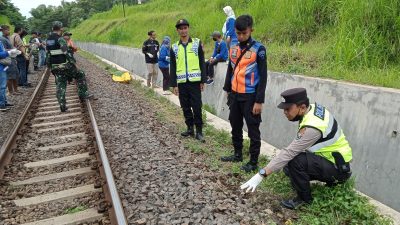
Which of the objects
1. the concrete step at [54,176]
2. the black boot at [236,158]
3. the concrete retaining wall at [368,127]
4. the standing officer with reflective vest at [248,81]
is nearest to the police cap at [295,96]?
the standing officer with reflective vest at [248,81]

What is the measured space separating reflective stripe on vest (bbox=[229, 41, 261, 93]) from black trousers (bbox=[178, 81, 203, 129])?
4.86 ft

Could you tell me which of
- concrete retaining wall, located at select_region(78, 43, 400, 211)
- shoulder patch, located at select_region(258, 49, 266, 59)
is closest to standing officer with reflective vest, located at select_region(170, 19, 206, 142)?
concrete retaining wall, located at select_region(78, 43, 400, 211)

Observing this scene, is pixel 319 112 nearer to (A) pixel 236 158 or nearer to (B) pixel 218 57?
(A) pixel 236 158

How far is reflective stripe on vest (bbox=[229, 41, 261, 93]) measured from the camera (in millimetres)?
4738

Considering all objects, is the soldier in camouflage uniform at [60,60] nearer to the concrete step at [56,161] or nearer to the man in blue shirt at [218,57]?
the man in blue shirt at [218,57]

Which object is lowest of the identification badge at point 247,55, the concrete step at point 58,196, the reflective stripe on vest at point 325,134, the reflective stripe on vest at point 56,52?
the concrete step at point 58,196

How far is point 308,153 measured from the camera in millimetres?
3955

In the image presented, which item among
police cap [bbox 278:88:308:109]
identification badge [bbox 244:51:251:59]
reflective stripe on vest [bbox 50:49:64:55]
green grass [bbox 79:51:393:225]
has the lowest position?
green grass [bbox 79:51:393:225]

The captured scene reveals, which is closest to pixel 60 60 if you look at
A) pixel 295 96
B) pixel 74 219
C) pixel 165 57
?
pixel 165 57

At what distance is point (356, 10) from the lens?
24.2 ft

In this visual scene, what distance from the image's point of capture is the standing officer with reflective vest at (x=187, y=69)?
6.20 m

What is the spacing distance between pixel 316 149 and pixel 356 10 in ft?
15.0

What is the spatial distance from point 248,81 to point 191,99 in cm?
183

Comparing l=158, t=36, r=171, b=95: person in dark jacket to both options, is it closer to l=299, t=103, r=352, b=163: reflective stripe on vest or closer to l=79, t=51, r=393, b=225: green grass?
l=79, t=51, r=393, b=225: green grass
